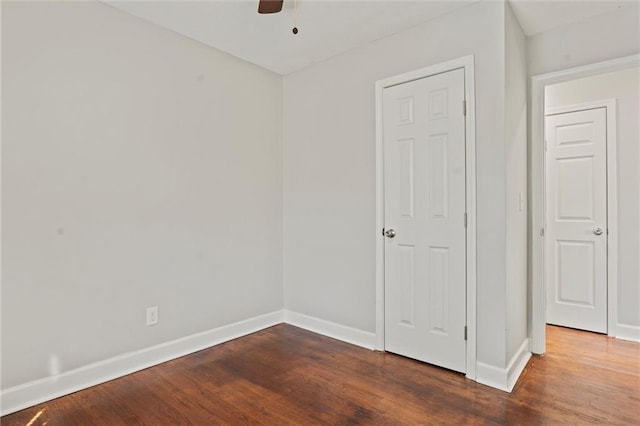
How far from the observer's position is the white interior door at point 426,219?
2.46 m

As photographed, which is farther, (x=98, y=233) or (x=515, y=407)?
(x=98, y=233)

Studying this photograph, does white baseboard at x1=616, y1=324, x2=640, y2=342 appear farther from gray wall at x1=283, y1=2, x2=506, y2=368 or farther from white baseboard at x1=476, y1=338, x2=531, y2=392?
gray wall at x1=283, y1=2, x2=506, y2=368

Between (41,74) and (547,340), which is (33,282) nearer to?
(41,74)

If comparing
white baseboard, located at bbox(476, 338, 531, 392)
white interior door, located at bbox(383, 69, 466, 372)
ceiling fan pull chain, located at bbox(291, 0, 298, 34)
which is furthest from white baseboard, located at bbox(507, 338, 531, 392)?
ceiling fan pull chain, located at bbox(291, 0, 298, 34)

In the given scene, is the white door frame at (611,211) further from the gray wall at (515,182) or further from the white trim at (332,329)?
the white trim at (332,329)

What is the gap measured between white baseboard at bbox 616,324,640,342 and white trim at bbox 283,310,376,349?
89.3 inches

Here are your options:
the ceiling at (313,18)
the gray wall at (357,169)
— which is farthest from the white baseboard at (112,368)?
the ceiling at (313,18)

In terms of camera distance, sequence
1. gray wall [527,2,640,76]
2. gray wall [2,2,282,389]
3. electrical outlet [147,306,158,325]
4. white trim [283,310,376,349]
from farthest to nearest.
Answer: white trim [283,310,376,349] → electrical outlet [147,306,158,325] → gray wall [527,2,640,76] → gray wall [2,2,282,389]

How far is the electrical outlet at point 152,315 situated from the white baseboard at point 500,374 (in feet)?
7.77

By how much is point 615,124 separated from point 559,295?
1718 millimetres

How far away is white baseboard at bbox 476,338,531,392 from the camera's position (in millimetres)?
2225

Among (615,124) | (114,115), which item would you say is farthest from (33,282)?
(615,124)

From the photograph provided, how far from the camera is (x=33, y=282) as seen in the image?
2.09 meters

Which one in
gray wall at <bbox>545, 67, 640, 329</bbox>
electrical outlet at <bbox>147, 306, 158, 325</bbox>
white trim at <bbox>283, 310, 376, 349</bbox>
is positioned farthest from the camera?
gray wall at <bbox>545, 67, 640, 329</bbox>
